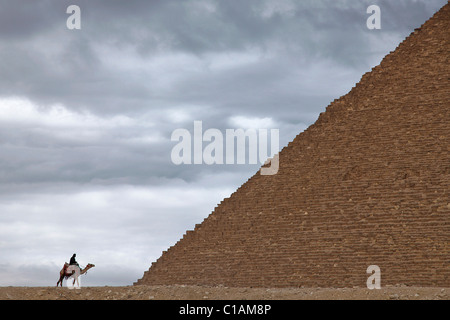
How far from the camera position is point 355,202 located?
1302 inches

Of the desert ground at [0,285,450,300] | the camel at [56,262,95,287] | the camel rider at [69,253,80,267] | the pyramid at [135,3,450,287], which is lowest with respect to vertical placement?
the desert ground at [0,285,450,300]

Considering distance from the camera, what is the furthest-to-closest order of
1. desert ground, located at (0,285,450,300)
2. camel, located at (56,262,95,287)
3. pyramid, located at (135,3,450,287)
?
1. pyramid, located at (135,3,450,287)
2. camel, located at (56,262,95,287)
3. desert ground, located at (0,285,450,300)

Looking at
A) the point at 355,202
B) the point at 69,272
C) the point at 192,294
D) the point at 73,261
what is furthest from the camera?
the point at 355,202

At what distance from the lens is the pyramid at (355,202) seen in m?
30.1

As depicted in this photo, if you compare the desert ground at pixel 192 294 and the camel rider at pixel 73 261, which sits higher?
the camel rider at pixel 73 261

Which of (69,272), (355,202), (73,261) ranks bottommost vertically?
(69,272)

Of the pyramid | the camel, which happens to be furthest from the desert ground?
the pyramid

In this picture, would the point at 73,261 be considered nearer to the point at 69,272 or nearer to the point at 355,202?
the point at 69,272

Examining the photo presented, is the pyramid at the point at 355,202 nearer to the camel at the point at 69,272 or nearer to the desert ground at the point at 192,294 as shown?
the desert ground at the point at 192,294

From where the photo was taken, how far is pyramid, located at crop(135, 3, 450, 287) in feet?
98.7

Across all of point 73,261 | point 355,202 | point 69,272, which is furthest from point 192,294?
point 355,202

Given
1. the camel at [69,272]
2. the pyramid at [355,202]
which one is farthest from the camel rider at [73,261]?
the pyramid at [355,202]

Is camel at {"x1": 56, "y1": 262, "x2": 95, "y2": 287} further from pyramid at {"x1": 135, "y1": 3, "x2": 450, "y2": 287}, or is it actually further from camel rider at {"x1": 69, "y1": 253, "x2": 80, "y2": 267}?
pyramid at {"x1": 135, "y1": 3, "x2": 450, "y2": 287}

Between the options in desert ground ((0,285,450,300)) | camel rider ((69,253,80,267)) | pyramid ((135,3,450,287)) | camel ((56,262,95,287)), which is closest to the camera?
desert ground ((0,285,450,300))
